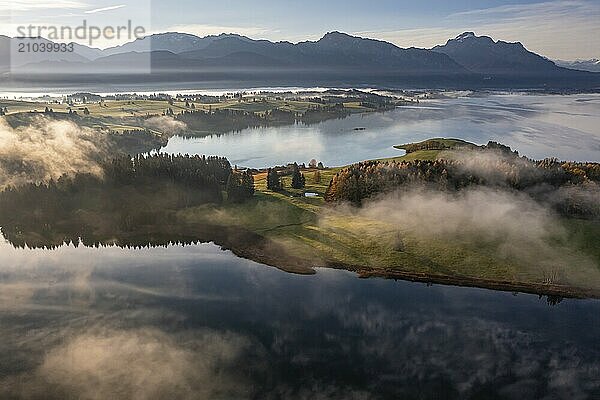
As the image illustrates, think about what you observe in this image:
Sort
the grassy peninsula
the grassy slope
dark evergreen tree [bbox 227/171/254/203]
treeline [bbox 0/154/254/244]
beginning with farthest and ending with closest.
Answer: dark evergreen tree [bbox 227/171/254/203]
treeline [bbox 0/154/254/244]
the grassy peninsula
the grassy slope

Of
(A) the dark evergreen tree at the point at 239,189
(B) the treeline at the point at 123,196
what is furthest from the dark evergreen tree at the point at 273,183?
(B) the treeline at the point at 123,196

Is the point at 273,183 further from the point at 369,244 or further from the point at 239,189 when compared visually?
the point at 369,244

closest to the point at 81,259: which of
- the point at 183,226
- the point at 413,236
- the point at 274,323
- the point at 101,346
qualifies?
the point at 183,226

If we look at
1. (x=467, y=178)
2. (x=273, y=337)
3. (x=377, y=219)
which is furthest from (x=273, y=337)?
(x=467, y=178)

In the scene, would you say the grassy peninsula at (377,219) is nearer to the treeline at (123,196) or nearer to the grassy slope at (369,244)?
the grassy slope at (369,244)

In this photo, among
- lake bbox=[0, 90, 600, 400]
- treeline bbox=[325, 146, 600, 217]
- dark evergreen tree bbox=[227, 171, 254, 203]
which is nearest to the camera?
lake bbox=[0, 90, 600, 400]

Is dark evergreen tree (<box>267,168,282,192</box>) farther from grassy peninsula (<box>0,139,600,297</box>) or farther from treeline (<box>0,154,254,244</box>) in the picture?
treeline (<box>0,154,254,244</box>)

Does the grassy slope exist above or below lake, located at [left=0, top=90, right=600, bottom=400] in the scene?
above

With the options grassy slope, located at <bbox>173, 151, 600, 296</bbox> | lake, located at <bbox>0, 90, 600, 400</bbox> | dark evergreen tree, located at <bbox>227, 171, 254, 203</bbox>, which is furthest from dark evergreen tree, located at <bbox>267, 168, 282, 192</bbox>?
lake, located at <bbox>0, 90, 600, 400</bbox>
